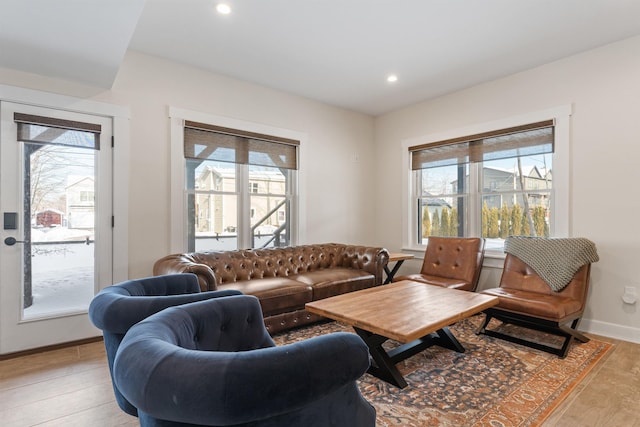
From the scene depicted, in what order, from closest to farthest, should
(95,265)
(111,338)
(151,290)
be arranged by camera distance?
(111,338)
(151,290)
(95,265)

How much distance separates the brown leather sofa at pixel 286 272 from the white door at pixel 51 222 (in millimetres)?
713

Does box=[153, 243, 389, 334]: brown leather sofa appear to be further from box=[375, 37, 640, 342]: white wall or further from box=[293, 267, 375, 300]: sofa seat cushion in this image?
box=[375, 37, 640, 342]: white wall

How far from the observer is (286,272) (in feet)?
12.8

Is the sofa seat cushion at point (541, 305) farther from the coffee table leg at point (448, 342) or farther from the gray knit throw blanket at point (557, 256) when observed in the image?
the coffee table leg at point (448, 342)

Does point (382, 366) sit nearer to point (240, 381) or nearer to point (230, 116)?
point (240, 381)

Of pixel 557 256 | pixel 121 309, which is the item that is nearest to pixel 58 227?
pixel 121 309

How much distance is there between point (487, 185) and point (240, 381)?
4.29 metres

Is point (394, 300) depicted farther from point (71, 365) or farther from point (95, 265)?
point (95, 265)

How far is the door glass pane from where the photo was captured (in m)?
2.88

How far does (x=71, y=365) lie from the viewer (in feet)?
8.52

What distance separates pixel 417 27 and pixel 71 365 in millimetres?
4044

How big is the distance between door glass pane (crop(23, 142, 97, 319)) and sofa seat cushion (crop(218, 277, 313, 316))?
1.36m

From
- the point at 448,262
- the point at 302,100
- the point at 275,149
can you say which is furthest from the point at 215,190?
the point at 448,262

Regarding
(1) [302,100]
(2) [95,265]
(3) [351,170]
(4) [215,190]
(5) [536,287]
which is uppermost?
(1) [302,100]
